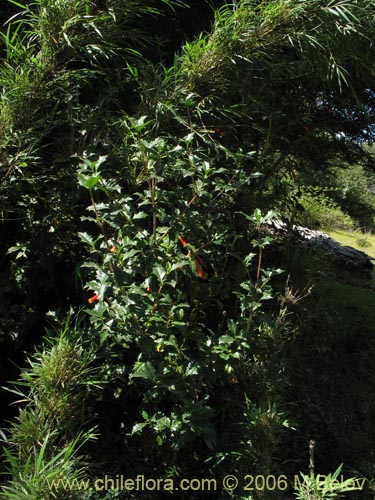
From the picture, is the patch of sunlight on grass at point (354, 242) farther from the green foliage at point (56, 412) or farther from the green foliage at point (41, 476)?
the green foliage at point (41, 476)

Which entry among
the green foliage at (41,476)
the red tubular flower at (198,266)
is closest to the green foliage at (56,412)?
the green foliage at (41,476)

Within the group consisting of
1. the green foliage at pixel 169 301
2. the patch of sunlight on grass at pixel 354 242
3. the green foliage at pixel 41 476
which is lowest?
the patch of sunlight on grass at pixel 354 242

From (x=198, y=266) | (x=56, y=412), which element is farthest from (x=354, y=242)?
(x=56, y=412)

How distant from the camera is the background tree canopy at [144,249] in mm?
1751

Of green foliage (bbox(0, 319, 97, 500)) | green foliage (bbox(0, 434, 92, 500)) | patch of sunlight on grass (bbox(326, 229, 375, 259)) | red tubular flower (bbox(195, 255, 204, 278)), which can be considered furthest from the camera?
patch of sunlight on grass (bbox(326, 229, 375, 259))

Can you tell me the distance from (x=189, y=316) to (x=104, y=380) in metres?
0.46

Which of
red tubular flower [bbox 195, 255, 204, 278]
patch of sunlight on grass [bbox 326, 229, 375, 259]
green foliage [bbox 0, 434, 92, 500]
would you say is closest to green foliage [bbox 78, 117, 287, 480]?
red tubular flower [bbox 195, 255, 204, 278]

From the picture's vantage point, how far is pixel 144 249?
1.80 m

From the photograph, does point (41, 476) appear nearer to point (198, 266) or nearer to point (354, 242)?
point (198, 266)

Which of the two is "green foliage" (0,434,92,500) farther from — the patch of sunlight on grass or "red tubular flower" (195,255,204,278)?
the patch of sunlight on grass

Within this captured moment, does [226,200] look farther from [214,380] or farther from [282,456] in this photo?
[282,456]

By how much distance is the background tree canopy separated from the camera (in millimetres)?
1751

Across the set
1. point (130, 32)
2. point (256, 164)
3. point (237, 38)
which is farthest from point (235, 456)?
point (130, 32)

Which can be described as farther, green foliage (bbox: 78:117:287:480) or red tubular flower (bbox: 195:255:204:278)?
red tubular flower (bbox: 195:255:204:278)
